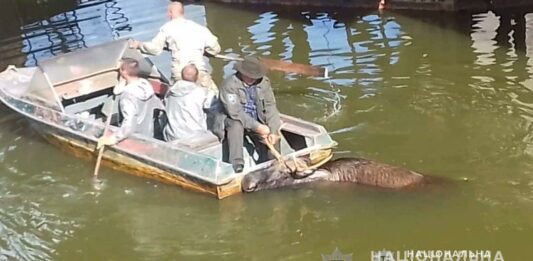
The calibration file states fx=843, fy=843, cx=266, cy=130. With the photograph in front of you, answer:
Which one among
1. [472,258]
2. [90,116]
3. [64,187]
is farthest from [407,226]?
[90,116]

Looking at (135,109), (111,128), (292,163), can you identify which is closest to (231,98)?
(292,163)

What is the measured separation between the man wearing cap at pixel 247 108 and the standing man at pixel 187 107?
0.59 metres

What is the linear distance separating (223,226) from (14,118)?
4.94 metres

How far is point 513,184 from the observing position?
335 inches

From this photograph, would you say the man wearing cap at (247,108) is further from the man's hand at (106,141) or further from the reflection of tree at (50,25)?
the reflection of tree at (50,25)

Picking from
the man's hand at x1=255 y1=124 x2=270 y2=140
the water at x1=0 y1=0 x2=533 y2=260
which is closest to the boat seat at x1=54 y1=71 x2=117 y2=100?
the water at x1=0 y1=0 x2=533 y2=260

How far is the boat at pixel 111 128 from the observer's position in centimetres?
872

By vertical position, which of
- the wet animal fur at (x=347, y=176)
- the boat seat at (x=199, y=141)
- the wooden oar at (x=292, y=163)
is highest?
the boat seat at (x=199, y=141)

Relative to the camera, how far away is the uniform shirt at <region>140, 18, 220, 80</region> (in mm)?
10312

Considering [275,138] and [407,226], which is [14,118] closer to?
[275,138]

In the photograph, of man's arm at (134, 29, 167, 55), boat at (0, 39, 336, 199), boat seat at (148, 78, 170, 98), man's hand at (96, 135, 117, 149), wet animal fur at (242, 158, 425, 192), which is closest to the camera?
wet animal fur at (242, 158, 425, 192)

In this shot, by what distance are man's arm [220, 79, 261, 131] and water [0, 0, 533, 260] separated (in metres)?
0.76

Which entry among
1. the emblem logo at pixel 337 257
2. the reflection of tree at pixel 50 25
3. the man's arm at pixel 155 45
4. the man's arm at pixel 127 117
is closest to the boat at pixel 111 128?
the man's arm at pixel 127 117

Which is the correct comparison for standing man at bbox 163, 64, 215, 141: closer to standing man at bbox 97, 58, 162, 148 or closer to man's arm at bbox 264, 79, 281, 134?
standing man at bbox 97, 58, 162, 148
